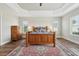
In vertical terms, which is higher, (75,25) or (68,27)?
(75,25)

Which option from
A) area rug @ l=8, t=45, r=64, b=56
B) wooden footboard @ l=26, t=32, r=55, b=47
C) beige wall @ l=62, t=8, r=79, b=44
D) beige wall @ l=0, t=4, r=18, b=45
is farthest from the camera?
beige wall @ l=62, t=8, r=79, b=44

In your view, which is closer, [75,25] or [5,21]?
[5,21]

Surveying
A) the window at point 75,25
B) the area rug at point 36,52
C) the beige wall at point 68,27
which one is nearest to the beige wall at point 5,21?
the area rug at point 36,52

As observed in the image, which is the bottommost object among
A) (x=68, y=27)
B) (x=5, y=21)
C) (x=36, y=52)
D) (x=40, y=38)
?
(x=36, y=52)

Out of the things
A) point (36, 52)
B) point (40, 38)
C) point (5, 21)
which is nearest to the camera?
point (36, 52)

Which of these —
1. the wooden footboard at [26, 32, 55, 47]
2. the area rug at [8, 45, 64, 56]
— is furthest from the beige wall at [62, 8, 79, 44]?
the area rug at [8, 45, 64, 56]

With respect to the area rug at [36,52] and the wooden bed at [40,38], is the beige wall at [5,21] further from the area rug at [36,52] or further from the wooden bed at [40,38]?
the area rug at [36,52]

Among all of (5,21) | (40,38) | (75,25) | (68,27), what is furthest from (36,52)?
(68,27)

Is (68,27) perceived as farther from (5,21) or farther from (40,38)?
(5,21)

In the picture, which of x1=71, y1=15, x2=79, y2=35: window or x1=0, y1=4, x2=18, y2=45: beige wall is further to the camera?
x1=71, y1=15, x2=79, y2=35: window

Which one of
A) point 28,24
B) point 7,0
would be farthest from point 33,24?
point 7,0

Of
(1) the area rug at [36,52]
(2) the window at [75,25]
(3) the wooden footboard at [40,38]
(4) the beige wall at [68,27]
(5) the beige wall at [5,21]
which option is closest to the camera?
(1) the area rug at [36,52]

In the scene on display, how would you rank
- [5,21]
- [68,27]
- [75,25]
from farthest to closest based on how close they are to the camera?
[68,27], [75,25], [5,21]

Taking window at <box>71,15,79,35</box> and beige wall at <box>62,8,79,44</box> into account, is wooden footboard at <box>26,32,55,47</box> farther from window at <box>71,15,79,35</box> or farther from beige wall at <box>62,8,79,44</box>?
window at <box>71,15,79,35</box>
